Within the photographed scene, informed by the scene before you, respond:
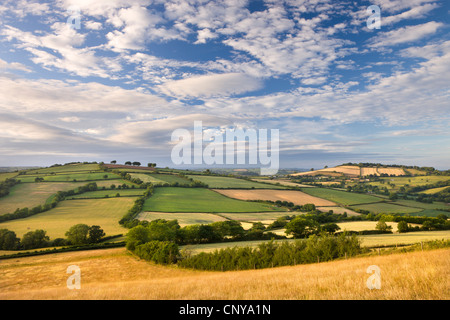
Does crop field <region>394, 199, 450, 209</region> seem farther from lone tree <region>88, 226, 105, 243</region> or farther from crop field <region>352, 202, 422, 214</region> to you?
lone tree <region>88, 226, 105, 243</region>

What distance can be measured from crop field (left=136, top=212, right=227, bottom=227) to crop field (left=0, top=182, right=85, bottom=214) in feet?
137

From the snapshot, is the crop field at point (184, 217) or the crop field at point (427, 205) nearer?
the crop field at point (184, 217)

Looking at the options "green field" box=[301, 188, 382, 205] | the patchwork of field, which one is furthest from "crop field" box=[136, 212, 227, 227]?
"green field" box=[301, 188, 382, 205]

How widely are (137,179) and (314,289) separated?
110m

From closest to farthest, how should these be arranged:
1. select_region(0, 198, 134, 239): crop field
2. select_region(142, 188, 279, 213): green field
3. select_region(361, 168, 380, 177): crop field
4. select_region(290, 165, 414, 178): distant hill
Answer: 1. select_region(0, 198, 134, 239): crop field
2. select_region(142, 188, 279, 213): green field
3. select_region(290, 165, 414, 178): distant hill
4. select_region(361, 168, 380, 177): crop field

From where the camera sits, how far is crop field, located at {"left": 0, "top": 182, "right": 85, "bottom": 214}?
75.5m

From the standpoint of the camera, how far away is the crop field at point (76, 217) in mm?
58138

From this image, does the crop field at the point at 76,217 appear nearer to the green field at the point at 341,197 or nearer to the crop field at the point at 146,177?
the crop field at the point at 146,177

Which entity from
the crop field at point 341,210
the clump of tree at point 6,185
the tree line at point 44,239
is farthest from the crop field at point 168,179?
the crop field at point 341,210

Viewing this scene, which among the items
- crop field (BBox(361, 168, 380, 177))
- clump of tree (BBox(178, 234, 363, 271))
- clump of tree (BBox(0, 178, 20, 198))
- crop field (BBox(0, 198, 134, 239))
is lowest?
crop field (BBox(0, 198, 134, 239))

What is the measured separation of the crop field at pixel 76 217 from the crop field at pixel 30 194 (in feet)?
26.9

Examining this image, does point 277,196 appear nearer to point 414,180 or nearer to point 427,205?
point 427,205
